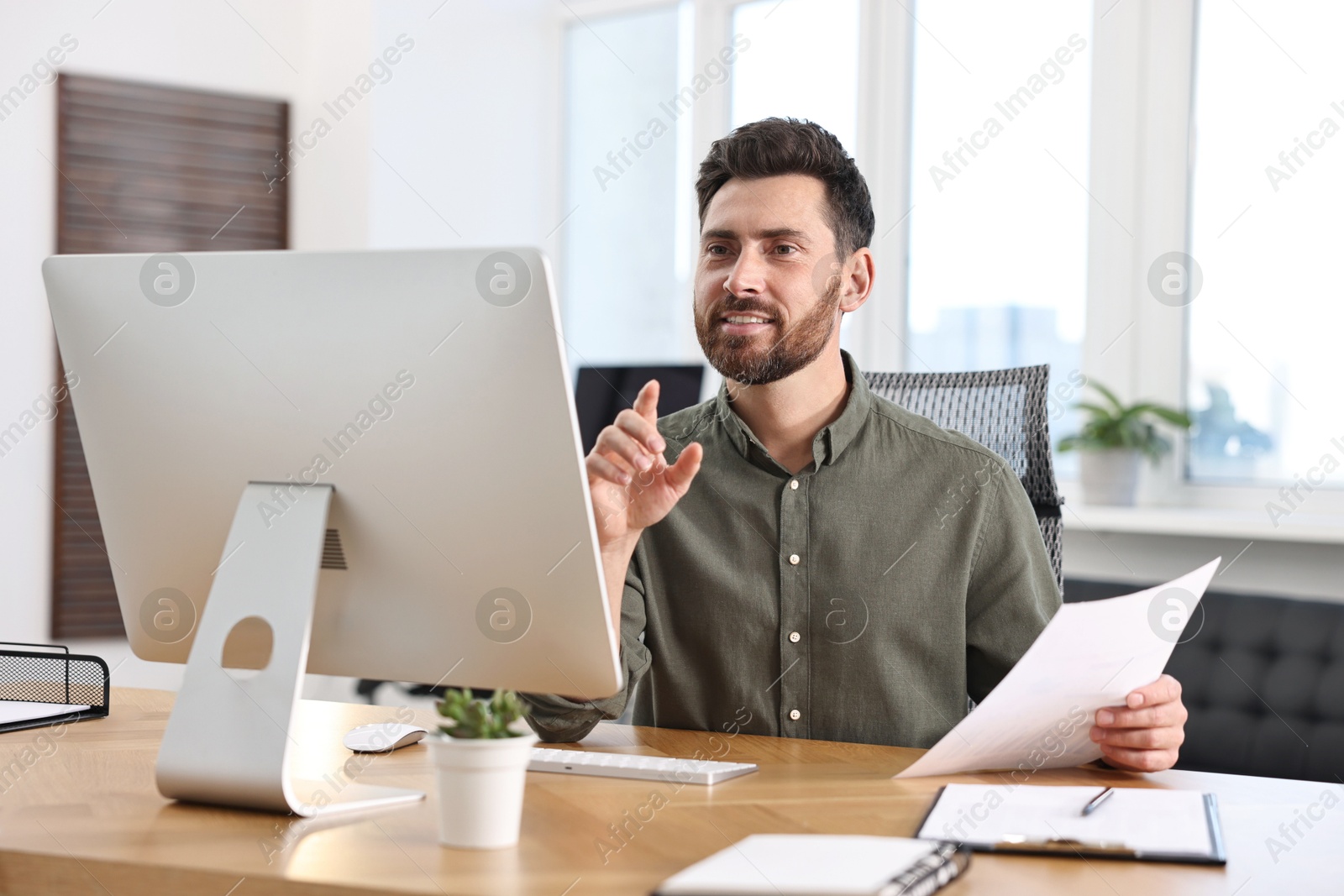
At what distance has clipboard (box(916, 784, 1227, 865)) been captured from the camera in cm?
100

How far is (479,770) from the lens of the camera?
979 mm

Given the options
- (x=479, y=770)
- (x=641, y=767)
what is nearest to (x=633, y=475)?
(x=641, y=767)

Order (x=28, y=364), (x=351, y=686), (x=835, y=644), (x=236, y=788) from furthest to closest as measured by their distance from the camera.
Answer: (x=351, y=686)
(x=28, y=364)
(x=835, y=644)
(x=236, y=788)

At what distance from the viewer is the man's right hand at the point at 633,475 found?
1.25 meters

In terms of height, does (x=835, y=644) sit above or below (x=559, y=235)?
below

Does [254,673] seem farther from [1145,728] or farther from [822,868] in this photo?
[1145,728]

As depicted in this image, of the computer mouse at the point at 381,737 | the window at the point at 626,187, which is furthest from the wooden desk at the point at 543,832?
the window at the point at 626,187

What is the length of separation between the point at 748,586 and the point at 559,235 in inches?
121

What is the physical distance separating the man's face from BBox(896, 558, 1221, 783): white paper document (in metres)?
0.63

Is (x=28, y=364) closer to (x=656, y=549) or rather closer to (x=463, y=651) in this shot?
(x=656, y=549)

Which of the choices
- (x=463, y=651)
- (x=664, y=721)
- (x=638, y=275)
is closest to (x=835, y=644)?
(x=664, y=721)

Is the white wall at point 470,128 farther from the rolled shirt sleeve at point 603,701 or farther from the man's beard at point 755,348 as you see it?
the rolled shirt sleeve at point 603,701

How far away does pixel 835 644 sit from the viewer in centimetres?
162

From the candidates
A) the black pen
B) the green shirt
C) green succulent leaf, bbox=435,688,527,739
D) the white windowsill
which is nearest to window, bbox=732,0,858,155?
the white windowsill
